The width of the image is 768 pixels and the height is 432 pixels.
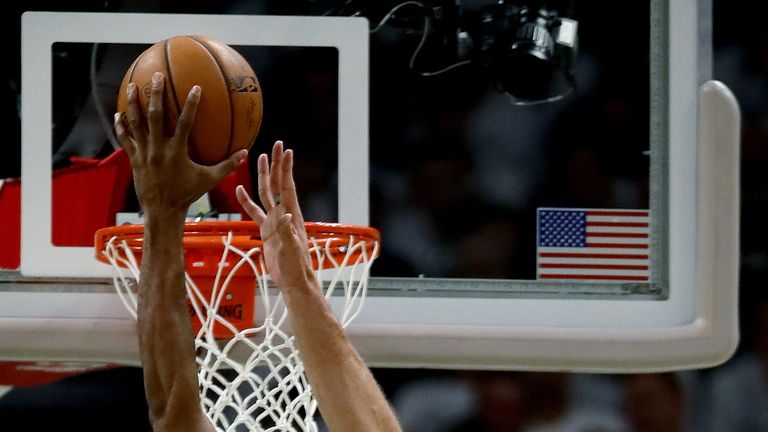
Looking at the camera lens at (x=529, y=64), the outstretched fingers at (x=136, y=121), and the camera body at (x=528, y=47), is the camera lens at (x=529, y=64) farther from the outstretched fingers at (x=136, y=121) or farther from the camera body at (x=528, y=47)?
the outstretched fingers at (x=136, y=121)

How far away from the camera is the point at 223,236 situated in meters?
1.87

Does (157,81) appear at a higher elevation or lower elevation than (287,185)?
higher

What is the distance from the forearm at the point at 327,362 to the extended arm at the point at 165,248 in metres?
0.17

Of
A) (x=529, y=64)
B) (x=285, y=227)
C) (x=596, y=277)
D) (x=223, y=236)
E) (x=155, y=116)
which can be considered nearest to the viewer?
(x=155, y=116)

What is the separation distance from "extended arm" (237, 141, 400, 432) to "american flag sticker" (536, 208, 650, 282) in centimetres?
104

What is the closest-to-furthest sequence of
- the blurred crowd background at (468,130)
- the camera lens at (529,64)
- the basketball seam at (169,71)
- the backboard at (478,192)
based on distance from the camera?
1. the basketball seam at (169,71)
2. the backboard at (478,192)
3. the blurred crowd background at (468,130)
4. the camera lens at (529,64)

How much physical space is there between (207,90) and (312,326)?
388 mm

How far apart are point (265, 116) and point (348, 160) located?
0.77ft

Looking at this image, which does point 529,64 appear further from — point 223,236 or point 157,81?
point 157,81

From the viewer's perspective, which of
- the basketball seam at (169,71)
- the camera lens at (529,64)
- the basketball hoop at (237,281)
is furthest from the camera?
the camera lens at (529,64)

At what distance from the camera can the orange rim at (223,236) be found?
1847mm

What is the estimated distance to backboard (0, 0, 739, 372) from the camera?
218 centimetres

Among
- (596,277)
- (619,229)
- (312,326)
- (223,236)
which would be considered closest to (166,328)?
(312,326)

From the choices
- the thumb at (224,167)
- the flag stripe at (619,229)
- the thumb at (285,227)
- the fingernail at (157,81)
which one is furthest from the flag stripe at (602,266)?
the fingernail at (157,81)
